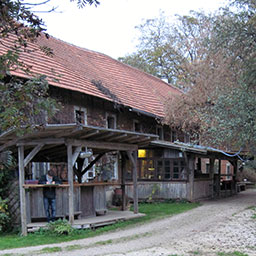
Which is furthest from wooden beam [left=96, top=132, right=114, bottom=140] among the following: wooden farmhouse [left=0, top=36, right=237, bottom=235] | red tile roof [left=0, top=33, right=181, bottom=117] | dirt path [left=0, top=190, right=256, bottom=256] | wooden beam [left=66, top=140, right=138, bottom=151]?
red tile roof [left=0, top=33, right=181, bottom=117]

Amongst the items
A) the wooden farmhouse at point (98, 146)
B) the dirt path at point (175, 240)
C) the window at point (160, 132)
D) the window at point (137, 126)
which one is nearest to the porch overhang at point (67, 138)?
the wooden farmhouse at point (98, 146)

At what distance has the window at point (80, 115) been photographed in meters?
16.5

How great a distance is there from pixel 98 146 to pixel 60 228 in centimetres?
276

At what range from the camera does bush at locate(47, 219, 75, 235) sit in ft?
34.2

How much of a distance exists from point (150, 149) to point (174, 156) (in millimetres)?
1492

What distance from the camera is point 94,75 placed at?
19875mm

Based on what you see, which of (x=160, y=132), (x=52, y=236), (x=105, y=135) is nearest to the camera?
(x=52, y=236)

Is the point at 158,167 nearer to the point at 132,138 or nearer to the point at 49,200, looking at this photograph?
the point at 132,138

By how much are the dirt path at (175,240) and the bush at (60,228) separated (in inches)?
28.7

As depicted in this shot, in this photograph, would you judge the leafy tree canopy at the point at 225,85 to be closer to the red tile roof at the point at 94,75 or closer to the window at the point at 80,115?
the red tile roof at the point at 94,75

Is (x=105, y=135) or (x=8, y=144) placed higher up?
(x=105, y=135)

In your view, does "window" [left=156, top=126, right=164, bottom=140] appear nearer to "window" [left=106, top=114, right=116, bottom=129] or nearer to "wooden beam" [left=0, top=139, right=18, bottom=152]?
"window" [left=106, top=114, right=116, bottom=129]

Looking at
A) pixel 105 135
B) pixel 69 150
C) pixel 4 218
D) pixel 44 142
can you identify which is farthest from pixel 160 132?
pixel 4 218

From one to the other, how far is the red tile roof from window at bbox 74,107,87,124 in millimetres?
917
